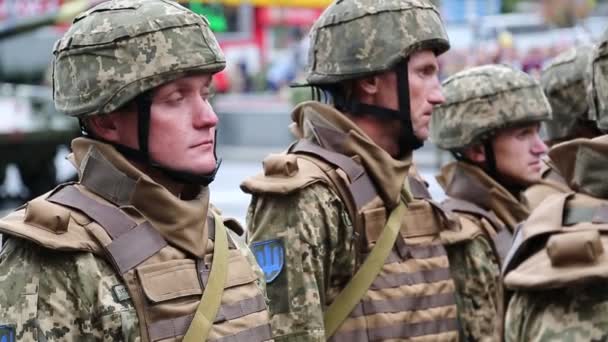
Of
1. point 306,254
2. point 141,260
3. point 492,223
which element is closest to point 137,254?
point 141,260

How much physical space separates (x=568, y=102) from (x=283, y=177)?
2468mm

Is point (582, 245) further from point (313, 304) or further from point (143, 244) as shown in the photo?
point (313, 304)

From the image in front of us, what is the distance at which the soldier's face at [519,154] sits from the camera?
18.6ft

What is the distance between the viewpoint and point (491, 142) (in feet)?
18.8

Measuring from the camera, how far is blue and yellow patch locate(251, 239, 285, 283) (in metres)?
4.34

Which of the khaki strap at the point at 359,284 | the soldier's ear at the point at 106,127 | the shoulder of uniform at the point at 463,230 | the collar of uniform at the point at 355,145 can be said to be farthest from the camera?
the shoulder of uniform at the point at 463,230

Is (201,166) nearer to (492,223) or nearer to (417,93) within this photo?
(417,93)

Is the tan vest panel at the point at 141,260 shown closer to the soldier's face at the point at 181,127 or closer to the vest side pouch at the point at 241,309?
the vest side pouch at the point at 241,309

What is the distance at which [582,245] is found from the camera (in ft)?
9.80

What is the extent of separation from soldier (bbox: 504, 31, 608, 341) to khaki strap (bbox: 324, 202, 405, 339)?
115cm

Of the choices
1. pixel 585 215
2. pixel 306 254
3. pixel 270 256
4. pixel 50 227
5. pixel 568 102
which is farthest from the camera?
pixel 568 102

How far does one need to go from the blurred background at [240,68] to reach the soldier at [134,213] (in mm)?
6901

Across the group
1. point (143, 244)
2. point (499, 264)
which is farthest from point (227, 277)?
point (499, 264)

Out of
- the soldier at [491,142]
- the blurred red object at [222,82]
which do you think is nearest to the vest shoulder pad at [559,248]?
the soldier at [491,142]
